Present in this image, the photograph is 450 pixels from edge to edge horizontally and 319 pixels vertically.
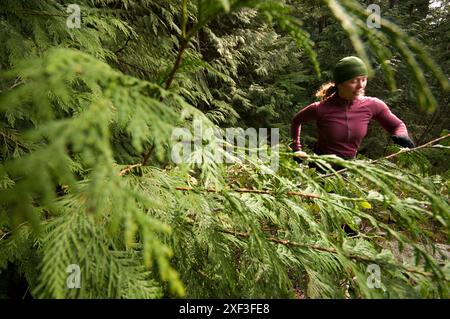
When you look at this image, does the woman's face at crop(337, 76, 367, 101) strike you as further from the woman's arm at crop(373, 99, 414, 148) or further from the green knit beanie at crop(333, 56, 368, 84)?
the woman's arm at crop(373, 99, 414, 148)

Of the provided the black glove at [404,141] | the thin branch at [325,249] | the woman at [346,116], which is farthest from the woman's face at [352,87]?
the thin branch at [325,249]

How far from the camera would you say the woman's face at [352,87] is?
120 inches

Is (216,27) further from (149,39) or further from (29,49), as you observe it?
(29,49)

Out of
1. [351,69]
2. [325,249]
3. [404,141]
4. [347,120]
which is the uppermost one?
[351,69]

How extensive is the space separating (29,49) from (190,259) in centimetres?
206

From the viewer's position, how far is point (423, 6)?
42.3ft

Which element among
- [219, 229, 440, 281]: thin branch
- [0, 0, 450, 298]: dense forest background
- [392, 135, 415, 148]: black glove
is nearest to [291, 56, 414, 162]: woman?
[392, 135, 415, 148]: black glove

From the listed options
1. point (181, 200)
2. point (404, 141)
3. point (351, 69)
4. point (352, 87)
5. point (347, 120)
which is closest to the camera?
point (181, 200)

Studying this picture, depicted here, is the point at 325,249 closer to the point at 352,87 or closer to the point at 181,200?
the point at 181,200

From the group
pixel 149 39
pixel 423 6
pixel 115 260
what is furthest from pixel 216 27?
pixel 423 6

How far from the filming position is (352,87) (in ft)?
10.1

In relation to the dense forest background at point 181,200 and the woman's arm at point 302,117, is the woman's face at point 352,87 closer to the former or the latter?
the woman's arm at point 302,117

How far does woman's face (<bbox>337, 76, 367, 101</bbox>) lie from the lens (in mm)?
3037

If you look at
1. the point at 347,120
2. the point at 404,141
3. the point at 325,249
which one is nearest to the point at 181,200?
the point at 325,249
